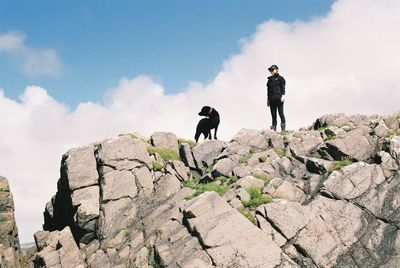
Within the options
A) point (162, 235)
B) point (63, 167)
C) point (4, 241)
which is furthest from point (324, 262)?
point (4, 241)

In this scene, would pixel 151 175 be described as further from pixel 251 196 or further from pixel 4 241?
pixel 4 241

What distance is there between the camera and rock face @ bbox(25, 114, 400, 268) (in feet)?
57.8

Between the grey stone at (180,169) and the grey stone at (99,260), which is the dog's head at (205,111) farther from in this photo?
the grey stone at (99,260)

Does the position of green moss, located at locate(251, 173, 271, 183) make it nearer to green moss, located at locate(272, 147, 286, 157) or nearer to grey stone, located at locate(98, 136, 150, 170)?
green moss, located at locate(272, 147, 286, 157)

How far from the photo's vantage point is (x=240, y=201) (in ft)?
65.7

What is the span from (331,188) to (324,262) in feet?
13.0

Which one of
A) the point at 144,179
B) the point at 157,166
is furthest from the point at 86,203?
the point at 157,166

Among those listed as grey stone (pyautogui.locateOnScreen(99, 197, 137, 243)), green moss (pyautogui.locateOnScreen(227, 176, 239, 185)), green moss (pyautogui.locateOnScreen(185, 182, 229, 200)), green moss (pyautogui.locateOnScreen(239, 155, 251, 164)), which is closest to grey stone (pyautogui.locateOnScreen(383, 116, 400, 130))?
green moss (pyautogui.locateOnScreen(239, 155, 251, 164))

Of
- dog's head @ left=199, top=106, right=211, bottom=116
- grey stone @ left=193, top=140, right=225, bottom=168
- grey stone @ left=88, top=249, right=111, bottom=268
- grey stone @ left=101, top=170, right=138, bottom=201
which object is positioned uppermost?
dog's head @ left=199, top=106, right=211, bottom=116

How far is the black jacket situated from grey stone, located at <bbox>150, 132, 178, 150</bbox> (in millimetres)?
7188

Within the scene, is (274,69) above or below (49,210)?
above

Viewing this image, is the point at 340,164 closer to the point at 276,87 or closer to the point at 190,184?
the point at 276,87

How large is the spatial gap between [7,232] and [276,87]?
20.1 m

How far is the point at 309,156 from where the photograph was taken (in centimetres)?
2347
